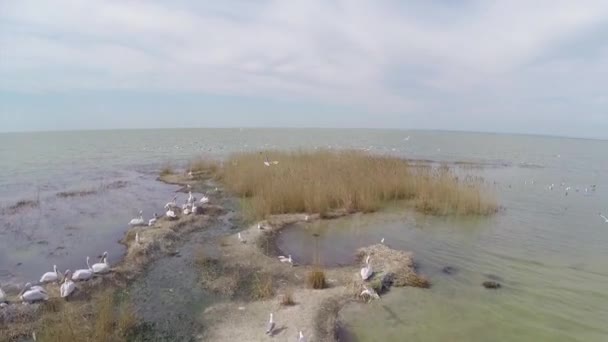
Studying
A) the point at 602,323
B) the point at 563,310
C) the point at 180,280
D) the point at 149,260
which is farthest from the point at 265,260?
the point at 602,323

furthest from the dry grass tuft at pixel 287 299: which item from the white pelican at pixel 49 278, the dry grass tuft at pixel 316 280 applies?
the white pelican at pixel 49 278

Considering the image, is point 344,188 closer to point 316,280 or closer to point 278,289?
point 316,280

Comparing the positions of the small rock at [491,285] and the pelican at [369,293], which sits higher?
the pelican at [369,293]

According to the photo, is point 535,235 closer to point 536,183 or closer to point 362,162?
point 362,162


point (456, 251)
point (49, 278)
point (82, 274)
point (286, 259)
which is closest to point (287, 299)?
point (286, 259)

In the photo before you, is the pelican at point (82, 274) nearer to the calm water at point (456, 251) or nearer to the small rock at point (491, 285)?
the calm water at point (456, 251)
